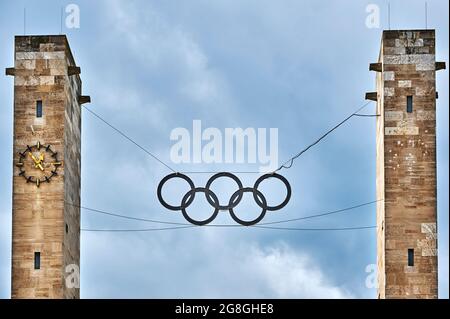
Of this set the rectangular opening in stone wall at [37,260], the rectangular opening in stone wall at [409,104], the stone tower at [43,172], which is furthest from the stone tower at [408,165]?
the rectangular opening in stone wall at [37,260]

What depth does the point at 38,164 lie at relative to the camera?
2724 inches

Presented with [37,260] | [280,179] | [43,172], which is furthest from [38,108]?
[280,179]

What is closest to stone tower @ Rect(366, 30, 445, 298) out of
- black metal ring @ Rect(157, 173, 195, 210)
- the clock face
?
black metal ring @ Rect(157, 173, 195, 210)

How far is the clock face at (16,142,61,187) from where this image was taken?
227ft

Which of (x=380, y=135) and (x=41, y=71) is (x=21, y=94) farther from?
(x=380, y=135)

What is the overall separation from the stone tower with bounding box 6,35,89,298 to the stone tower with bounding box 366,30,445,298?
480 inches

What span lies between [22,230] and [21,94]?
5.32 metres

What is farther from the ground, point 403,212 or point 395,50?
point 395,50

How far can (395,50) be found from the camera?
69.8m

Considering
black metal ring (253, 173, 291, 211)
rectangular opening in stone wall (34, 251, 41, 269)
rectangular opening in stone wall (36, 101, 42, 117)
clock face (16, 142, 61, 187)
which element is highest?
rectangular opening in stone wall (36, 101, 42, 117)

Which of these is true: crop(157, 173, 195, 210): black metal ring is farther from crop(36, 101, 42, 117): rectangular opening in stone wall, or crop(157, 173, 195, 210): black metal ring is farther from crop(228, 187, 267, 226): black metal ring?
crop(36, 101, 42, 117): rectangular opening in stone wall
